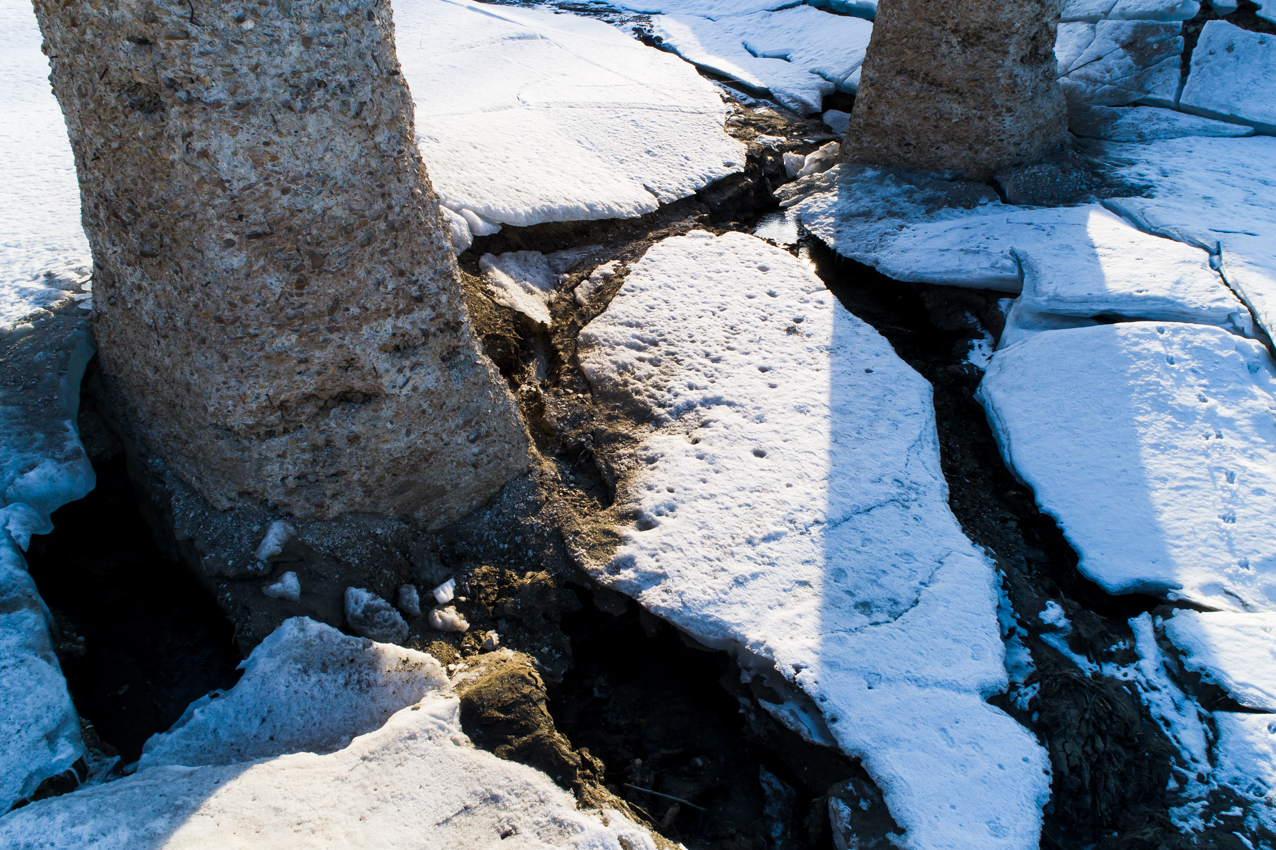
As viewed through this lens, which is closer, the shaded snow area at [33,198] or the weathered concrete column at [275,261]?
the weathered concrete column at [275,261]

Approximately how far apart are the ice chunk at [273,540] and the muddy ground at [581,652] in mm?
38

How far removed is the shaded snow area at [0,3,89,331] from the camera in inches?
83.4

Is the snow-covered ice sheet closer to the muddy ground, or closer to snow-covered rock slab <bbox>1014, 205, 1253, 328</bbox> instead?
snow-covered rock slab <bbox>1014, 205, 1253, 328</bbox>

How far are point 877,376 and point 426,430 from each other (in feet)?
4.58

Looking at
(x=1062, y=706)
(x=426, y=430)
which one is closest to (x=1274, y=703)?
(x=1062, y=706)

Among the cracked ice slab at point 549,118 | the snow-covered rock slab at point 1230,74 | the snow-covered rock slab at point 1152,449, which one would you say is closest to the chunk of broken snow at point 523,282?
the cracked ice slab at point 549,118

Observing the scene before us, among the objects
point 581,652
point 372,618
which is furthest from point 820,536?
point 372,618

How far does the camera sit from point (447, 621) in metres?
1.84

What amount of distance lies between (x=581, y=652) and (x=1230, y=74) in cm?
424

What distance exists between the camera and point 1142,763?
1.63 metres

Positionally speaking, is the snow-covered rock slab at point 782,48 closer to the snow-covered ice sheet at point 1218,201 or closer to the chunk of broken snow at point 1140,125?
the chunk of broken snow at point 1140,125

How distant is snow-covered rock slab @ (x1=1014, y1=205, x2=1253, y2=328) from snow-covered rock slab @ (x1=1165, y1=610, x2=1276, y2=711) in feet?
3.64

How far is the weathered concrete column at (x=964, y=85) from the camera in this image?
3.29m

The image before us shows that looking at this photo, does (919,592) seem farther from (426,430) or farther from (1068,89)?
(1068,89)
